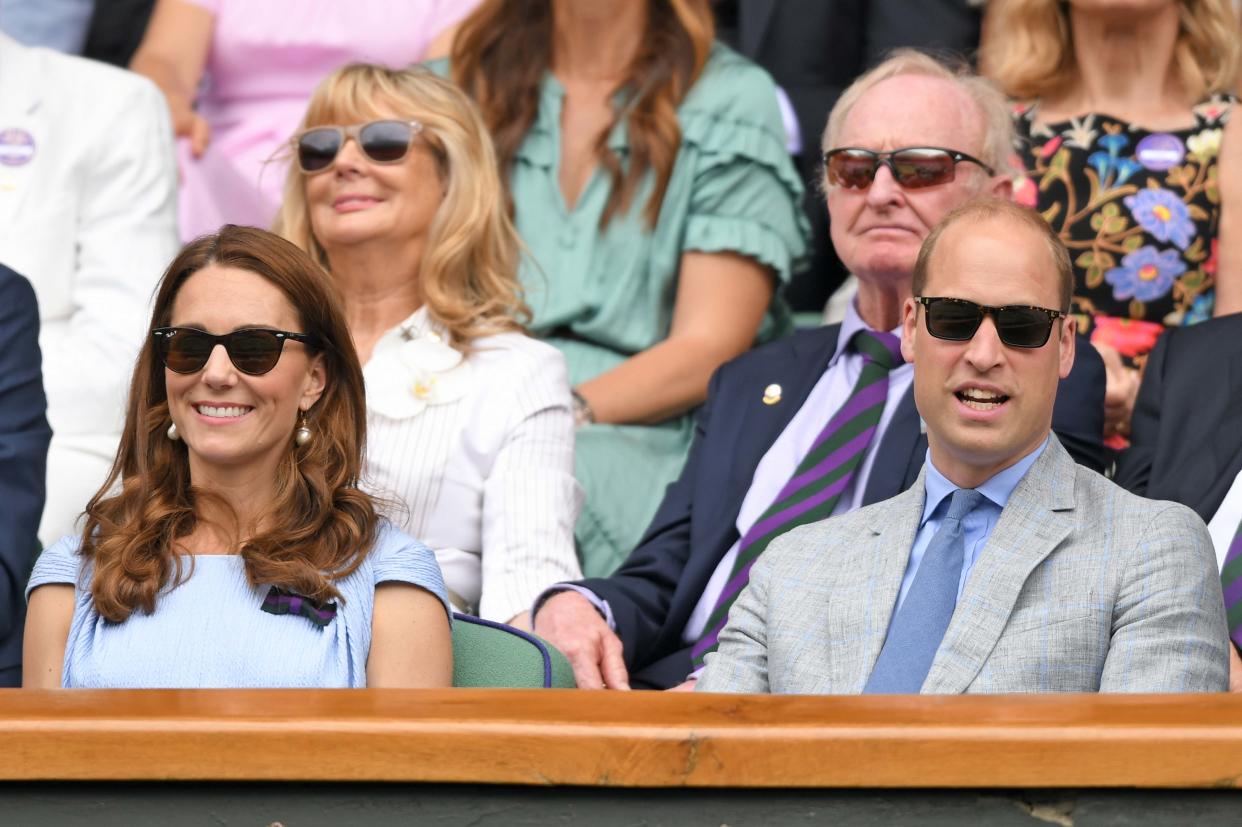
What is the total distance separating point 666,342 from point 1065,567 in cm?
177

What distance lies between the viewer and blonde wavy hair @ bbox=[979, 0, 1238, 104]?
3883mm

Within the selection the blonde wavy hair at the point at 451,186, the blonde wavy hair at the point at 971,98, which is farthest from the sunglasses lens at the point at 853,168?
the blonde wavy hair at the point at 451,186

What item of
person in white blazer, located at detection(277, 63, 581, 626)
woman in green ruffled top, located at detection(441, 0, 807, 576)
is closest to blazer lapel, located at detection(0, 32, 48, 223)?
person in white blazer, located at detection(277, 63, 581, 626)

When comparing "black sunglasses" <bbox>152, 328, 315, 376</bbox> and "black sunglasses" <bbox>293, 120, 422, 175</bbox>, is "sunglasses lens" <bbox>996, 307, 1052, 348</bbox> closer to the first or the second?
"black sunglasses" <bbox>152, 328, 315, 376</bbox>

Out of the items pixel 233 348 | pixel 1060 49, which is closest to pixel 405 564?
pixel 233 348

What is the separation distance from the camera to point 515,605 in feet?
10.6

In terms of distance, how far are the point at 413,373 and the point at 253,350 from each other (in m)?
0.89

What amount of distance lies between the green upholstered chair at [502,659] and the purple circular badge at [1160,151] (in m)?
1.82

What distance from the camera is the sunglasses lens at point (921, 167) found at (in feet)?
10.7

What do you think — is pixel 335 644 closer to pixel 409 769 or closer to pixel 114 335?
pixel 409 769

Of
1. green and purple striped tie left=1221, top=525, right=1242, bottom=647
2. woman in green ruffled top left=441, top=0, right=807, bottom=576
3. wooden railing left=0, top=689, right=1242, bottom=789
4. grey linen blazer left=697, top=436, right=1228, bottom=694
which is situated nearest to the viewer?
wooden railing left=0, top=689, right=1242, bottom=789

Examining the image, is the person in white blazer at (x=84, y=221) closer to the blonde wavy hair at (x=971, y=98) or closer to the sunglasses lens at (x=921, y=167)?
the blonde wavy hair at (x=971, y=98)

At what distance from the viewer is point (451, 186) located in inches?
144

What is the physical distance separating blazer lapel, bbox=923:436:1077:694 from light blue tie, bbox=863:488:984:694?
0.05 metres
